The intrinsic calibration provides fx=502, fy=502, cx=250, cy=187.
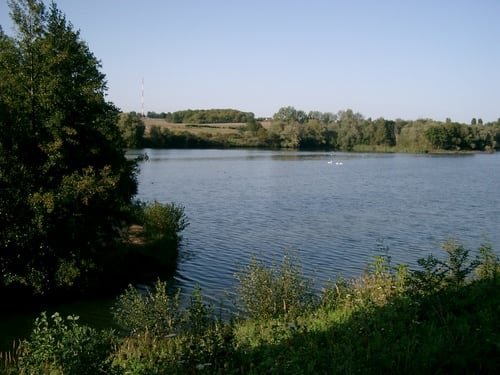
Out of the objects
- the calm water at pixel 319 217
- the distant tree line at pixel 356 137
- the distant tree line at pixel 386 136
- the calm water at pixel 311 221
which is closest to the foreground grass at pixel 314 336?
the calm water at pixel 311 221

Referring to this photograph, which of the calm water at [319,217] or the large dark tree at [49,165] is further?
the calm water at [319,217]

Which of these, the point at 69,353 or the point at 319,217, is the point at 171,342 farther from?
the point at 319,217

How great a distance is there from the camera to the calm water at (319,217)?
24161 mm

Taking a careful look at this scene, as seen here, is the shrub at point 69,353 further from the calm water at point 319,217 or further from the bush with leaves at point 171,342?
the calm water at point 319,217

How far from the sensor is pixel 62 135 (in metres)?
18.3

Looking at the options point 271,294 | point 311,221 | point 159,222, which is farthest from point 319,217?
point 271,294

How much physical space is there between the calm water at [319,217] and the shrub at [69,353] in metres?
11.5

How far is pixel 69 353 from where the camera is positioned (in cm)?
657

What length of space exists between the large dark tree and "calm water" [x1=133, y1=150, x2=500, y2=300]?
479 cm

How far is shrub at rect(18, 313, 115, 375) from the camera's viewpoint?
6.45 m

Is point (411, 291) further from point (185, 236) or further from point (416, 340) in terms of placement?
point (185, 236)

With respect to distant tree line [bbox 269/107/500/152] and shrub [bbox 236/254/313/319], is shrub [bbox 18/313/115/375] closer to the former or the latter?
shrub [bbox 236/254/313/319]

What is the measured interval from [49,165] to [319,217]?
22.5 meters

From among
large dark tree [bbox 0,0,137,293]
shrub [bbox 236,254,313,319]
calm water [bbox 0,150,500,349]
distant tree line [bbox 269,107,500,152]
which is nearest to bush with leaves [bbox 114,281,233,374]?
shrub [bbox 236,254,313,319]
